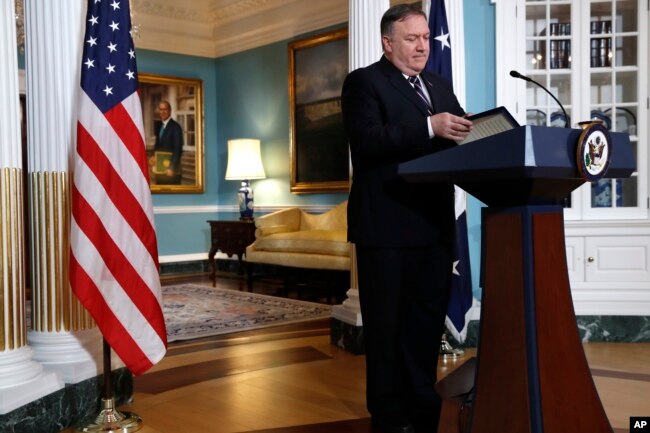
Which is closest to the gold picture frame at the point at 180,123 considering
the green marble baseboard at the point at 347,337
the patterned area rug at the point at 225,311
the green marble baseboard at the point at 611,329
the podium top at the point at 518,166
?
the patterned area rug at the point at 225,311

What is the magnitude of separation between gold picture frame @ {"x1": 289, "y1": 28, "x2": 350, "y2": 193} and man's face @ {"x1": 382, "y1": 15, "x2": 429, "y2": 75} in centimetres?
549

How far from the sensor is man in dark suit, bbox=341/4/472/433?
2559 millimetres

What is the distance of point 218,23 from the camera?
10.2 metres

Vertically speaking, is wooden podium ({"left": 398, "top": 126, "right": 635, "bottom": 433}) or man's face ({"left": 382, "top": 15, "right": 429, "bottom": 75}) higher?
man's face ({"left": 382, "top": 15, "right": 429, "bottom": 75})

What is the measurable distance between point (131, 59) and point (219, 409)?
168 cm

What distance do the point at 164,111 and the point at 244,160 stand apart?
5.51 feet

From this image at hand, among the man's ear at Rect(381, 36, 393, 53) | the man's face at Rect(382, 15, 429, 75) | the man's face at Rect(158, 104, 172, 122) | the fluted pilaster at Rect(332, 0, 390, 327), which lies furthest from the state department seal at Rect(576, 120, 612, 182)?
the man's face at Rect(158, 104, 172, 122)

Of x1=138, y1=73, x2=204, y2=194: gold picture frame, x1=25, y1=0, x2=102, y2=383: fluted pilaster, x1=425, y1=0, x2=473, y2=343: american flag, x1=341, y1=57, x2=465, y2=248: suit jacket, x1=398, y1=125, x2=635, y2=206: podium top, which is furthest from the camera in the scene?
x1=138, y1=73, x2=204, y2=194: gold picture frame

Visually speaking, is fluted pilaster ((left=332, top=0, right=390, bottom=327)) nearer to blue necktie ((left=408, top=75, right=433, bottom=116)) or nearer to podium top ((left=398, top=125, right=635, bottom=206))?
blue necktie ((left=408, top=75, right=433, bottom=116))

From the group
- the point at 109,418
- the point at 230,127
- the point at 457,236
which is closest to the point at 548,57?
the point at 457,236

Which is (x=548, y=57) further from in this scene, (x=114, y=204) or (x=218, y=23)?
(x=218, y=23)

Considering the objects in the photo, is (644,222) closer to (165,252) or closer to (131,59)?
(131,59)

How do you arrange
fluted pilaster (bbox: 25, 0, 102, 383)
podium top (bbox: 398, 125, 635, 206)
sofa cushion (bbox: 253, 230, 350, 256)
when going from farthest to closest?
sofa cushion (bbox: 253, 230, 350, 256) → fluted pilaster (bbox: 25, 0, 102, 383) → podium top (bbox: 398, 125, 635, 206)

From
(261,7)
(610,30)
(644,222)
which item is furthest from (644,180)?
(261,7)
